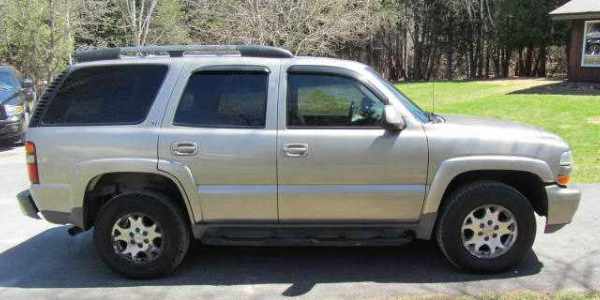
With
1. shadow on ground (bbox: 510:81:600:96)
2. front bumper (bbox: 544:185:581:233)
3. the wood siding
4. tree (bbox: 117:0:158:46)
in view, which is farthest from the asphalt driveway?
tree (bbox: 117:0:158:46)

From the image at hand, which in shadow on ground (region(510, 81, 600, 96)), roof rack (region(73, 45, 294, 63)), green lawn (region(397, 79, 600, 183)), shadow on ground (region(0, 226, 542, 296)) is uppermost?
roof rack (region(73, 45, 294, 63))

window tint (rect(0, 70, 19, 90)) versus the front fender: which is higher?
window tint (rect(0, 70, 19, 90))

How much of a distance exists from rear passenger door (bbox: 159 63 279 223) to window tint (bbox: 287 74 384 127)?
174 millimetres

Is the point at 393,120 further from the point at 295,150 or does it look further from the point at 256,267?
the point at 256,267

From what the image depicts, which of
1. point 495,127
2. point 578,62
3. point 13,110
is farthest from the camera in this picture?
point 578,62

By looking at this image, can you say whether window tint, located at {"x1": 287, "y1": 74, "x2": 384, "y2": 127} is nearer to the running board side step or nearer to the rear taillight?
the running board side step

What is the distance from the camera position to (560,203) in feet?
15.4

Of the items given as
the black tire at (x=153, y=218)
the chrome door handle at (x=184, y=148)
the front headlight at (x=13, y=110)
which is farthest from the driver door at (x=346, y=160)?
the front headlight at (x=13, y=110)

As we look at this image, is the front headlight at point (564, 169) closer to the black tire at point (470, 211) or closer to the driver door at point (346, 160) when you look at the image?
the black tire at point (470, 211)

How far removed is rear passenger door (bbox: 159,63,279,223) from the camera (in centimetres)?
462

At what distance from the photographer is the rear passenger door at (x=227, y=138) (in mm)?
4617

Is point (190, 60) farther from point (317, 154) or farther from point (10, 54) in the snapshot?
point (10, 54)

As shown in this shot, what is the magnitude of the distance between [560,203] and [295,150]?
2.15 meters

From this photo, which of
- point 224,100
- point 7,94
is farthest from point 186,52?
point 7,94
